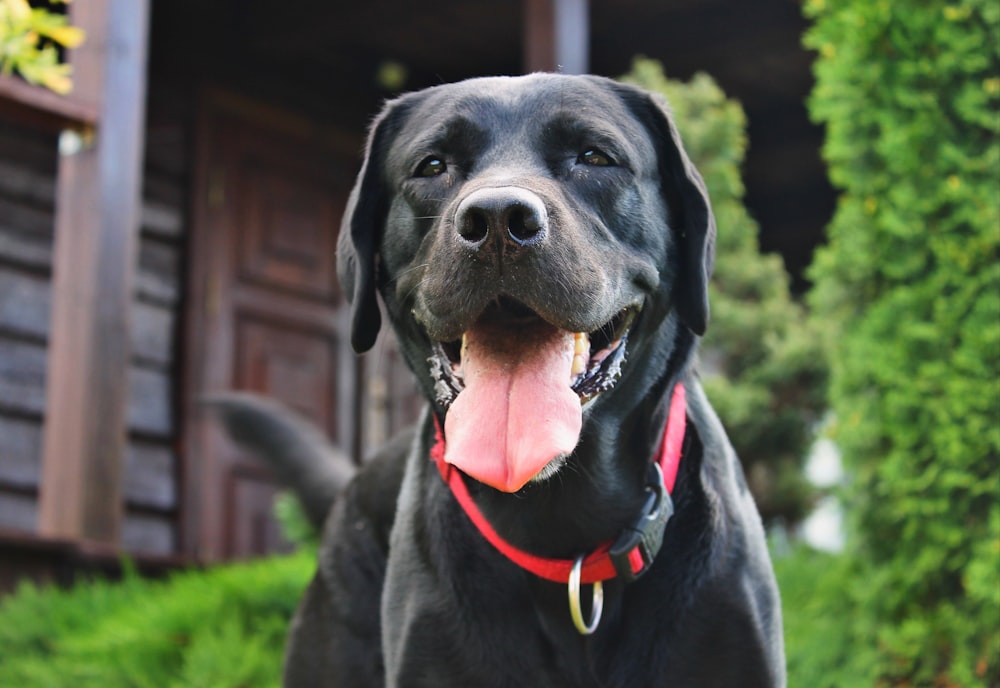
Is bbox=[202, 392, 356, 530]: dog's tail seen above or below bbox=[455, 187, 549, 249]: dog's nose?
below

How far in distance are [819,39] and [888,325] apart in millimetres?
1015

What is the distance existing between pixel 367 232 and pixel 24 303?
14.7ft

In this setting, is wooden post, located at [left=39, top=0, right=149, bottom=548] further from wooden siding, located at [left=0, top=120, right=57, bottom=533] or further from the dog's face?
the dog's face

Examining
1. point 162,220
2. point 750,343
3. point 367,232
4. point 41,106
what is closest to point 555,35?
point 750,343

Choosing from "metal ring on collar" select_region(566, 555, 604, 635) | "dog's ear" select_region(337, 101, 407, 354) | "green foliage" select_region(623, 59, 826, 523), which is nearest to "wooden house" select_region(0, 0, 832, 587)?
"green foliage" select_region(623, 59, 826, 523)

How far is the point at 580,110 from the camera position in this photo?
2441 millimetres

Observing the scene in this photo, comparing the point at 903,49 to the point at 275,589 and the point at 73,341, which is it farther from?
the point at 73,341

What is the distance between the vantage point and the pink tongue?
85.5 inches

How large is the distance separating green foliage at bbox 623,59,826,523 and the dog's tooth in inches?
122

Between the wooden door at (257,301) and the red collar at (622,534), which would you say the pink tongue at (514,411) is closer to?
the red collar at (622,534)

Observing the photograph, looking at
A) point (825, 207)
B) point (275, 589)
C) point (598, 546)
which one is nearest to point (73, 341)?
point (275, 589)

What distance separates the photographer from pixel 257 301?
7324mm

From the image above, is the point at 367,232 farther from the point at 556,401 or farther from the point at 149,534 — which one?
the point at 149,534

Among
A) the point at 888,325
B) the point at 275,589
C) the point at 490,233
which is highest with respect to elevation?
the point at 490,233
